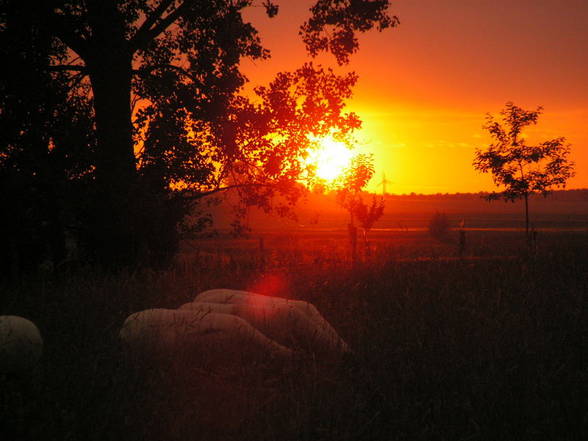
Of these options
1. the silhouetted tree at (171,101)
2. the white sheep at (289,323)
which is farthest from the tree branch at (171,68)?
the white sheep at (289,323)

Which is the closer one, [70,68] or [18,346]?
[18,346]

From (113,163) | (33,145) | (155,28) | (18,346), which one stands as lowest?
(18,346)

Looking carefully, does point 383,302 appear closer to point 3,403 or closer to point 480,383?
point 480,383

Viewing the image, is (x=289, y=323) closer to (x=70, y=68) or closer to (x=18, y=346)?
(x=18, y=346)

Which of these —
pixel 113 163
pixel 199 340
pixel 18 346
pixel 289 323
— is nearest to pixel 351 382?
pixel 289 323

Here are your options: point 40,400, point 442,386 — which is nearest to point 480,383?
point 442,386

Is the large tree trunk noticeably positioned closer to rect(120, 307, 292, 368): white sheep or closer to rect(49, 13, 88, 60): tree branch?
rect(49, 13, 88, 60): tree branch

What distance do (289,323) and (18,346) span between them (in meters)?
2.46

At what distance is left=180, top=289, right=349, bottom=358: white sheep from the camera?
16.7 ft

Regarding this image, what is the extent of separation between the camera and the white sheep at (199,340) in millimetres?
4609

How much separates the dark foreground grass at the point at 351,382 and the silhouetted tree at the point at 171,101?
4417 mm

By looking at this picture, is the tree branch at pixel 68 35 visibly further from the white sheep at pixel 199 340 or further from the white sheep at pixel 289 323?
the white sheep at pixel 199 340

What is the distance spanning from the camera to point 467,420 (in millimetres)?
3850

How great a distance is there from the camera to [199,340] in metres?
4.67
